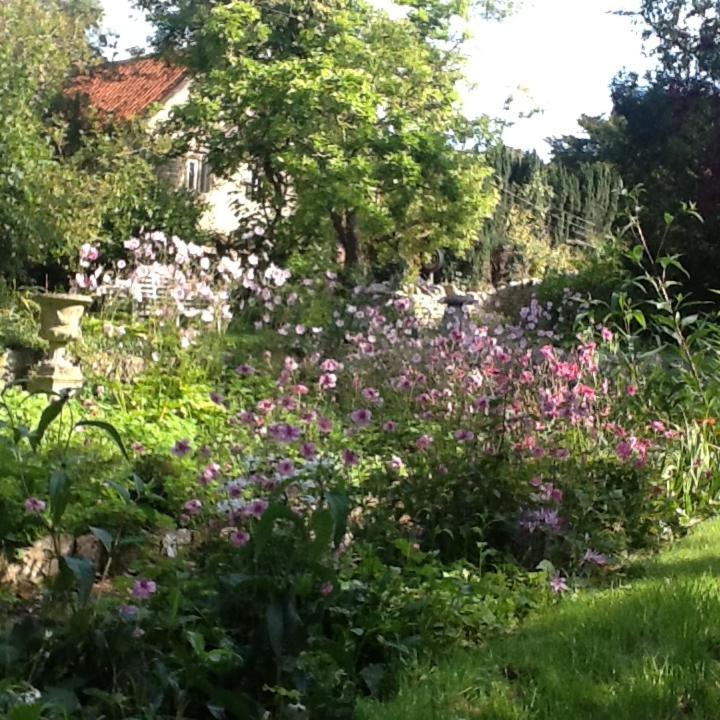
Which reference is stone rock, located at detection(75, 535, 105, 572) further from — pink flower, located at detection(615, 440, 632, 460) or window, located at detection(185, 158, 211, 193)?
window, located at detection(185, 158, 211, 193)

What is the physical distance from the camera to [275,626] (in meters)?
2.71

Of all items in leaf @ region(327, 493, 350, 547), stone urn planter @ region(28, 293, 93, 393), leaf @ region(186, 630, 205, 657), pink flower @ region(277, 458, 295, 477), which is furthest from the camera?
stone urn planter @ region(28, 293, 93, 393)

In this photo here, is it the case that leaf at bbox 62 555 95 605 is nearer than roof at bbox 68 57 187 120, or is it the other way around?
leaf at bbox 62 555 95 605

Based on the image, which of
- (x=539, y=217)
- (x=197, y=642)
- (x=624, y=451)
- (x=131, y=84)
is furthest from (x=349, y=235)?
(x=197, y=642)

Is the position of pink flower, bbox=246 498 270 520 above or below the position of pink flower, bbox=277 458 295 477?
below

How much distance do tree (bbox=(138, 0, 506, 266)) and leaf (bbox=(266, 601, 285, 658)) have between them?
34.1 feet

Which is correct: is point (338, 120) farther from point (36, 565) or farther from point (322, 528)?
point (322, 528)

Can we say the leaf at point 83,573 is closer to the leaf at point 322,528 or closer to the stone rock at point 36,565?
the leaf at point 322,528

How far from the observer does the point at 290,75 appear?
42.3 feet

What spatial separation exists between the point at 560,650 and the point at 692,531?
202 cm

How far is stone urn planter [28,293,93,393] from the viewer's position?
25.5 feet

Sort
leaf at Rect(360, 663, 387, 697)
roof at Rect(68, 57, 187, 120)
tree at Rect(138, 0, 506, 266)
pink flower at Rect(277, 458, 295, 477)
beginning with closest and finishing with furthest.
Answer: leaf at Rect(360, 663, 387, 697)
pink flower at Rect(277, 458, 295, 477)
tree at Rect(138, 0, 506, 266)
roof at Rect(68, 57, 187, 120)

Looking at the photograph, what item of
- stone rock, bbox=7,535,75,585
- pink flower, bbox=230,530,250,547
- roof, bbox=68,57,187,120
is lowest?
stone rock, bbox=7,535,75,585

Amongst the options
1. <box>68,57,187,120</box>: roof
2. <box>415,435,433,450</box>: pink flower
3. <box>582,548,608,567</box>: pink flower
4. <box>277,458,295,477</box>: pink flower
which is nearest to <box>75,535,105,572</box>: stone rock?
<box>277,458,295,477</box>: pink flower
